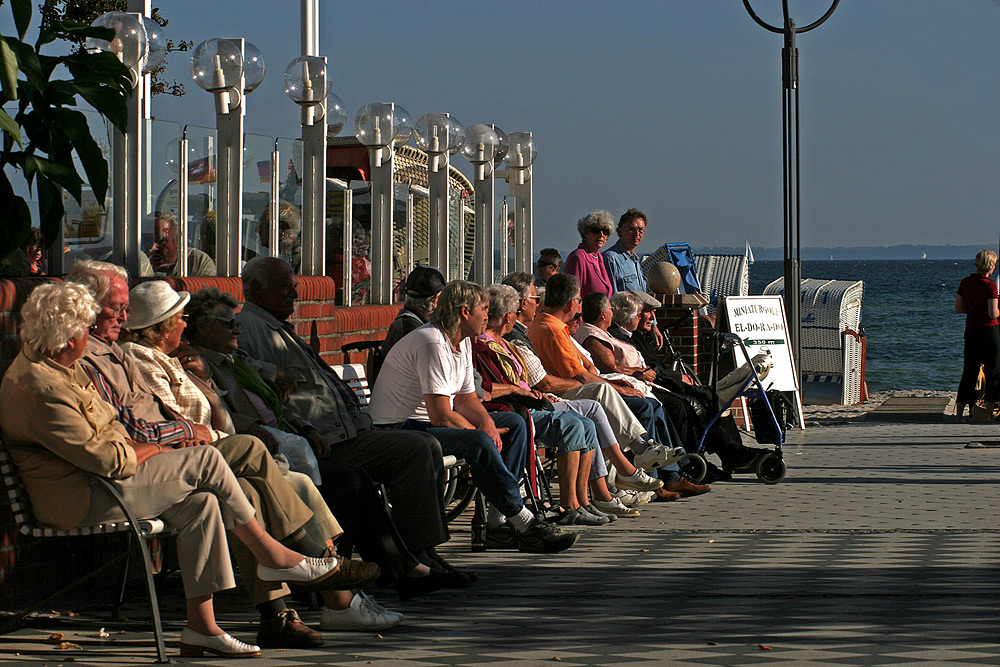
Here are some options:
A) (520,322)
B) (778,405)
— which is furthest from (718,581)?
(778,405)

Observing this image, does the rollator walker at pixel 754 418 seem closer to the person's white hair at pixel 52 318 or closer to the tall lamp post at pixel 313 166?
the tall lamp post at pixel 313 166

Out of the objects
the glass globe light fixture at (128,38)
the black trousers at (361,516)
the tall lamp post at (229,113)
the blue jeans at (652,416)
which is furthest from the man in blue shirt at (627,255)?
the black trousers at (361,516)

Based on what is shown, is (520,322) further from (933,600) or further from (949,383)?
(949,383)

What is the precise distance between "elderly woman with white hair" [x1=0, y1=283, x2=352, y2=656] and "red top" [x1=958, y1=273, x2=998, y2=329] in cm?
1150

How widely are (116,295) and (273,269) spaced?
1.22 metres

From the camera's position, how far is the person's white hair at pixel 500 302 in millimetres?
7441

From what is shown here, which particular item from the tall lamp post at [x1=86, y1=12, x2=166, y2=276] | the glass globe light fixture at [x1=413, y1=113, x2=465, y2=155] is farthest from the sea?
the tall lamp post at [x1=86, y1=12, x2=166, y2=276]

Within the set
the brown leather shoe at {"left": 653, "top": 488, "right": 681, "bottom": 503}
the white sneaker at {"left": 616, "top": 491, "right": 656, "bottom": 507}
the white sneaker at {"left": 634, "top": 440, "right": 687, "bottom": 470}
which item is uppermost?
the white sneaker at {"left": 634, "top": 440, "right": 687, "bottom": 470}

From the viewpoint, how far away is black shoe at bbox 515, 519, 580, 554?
6.70 meters

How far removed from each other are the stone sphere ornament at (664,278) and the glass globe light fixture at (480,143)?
2320 millimetres

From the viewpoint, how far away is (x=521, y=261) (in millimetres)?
12781

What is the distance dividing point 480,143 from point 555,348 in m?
3.19

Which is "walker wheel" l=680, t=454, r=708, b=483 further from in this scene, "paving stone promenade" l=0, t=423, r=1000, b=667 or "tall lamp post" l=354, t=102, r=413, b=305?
"tall lamp post" l=354, t=102, r=413, b=305

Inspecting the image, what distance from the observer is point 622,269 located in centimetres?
1105
